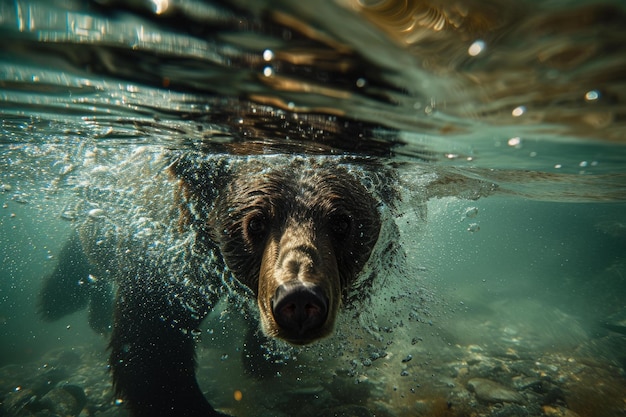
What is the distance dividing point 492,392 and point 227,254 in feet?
19.8

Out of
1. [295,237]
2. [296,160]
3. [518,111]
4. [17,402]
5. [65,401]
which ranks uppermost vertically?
[518,111]

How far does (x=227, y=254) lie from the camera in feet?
15.5

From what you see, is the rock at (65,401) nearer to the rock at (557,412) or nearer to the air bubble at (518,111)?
the rock at (557,412)

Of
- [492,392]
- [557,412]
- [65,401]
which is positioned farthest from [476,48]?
[65,401]

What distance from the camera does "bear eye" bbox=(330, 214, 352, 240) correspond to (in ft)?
14.6

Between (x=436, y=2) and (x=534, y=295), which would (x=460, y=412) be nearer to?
(x=436, y=2)

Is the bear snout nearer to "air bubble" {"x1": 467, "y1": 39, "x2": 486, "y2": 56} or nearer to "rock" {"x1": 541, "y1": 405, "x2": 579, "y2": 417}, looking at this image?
"air bubble" {"x1": 467, "y1": 39, "x2": 486, "y2": 56}

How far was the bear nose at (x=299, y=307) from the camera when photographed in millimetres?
2791

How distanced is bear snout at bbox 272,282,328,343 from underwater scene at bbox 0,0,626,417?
0.02m

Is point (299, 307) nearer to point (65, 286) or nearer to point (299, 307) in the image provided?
point (299, 307)

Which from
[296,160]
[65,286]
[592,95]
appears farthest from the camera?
[65,286]

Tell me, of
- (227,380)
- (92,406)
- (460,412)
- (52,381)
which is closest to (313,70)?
(460,412)

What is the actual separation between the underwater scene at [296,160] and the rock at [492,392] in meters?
0.05

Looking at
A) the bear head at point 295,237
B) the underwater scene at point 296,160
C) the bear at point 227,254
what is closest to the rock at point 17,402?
the underwater scene at point 296,160
